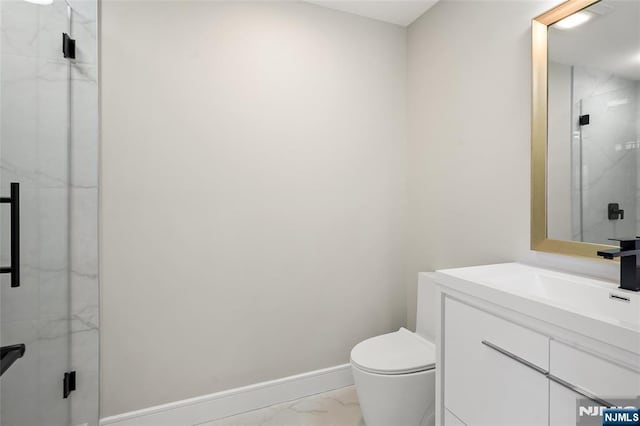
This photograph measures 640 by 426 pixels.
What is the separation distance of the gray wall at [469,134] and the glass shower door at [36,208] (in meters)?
1.98

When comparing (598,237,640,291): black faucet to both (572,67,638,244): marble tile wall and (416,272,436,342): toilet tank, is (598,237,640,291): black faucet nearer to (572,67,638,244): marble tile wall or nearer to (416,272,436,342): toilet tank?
(572,67,638,244): marble tile wall

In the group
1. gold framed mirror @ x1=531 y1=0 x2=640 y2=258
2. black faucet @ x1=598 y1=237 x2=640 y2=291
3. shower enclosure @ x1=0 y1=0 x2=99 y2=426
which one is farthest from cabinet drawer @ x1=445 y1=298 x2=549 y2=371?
shower enclosure @ x1=0 y1=0 x2=99 y2=426

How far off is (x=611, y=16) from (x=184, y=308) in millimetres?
2327

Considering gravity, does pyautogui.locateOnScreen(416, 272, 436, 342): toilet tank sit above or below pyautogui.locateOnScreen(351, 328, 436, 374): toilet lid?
above

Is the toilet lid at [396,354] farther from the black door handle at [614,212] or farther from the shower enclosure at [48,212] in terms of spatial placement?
the shower enclosure at [48,212]

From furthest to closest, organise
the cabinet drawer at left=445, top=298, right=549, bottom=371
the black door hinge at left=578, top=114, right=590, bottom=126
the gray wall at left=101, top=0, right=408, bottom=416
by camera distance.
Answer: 1. the gray wall at left=101, top=0, right=408, bottom=416
2. the black door hinge at left=578, top=114, right=590, bottom=126
3. the cabinet drawer at left=445, top=298, right=549, bottom=371

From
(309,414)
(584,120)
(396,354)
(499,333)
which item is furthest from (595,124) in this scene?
(309,414)

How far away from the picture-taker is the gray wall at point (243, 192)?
5.59 ft

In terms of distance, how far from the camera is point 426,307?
6.34 feet

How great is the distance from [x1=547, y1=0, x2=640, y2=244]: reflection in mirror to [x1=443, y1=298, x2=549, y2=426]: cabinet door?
1.96ft

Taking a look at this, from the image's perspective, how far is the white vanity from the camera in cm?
79

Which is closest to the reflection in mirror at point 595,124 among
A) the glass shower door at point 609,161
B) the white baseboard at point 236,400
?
the glass shower door at point 609,161

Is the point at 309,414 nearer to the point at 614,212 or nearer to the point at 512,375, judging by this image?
the point at 512,375

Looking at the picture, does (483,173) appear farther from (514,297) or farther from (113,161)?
(113,161)
